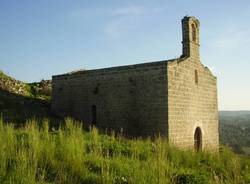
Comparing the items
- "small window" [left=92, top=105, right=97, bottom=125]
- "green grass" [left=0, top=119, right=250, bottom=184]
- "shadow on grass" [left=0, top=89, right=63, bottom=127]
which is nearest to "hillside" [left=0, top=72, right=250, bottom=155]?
"shadow on grass" [left=0, top=89, right=63, bottom=127]

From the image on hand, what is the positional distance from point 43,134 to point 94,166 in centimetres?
205

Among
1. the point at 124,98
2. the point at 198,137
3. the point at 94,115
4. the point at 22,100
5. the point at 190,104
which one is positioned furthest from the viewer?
the point at 22,100

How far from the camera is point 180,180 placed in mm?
7707

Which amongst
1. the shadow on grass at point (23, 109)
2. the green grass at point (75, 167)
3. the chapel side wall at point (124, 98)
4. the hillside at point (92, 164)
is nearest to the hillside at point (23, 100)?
the shadow on grass at point (23, 109)

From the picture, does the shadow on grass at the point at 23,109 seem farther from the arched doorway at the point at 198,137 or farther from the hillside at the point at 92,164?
the arched doorway at the point at 198,137

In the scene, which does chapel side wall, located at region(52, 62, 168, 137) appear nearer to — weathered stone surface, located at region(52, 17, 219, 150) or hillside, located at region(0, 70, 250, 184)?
weathered stone surface, located at region(52, 17, 219, 150)

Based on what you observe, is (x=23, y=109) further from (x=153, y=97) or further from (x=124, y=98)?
(x=153, y=97)

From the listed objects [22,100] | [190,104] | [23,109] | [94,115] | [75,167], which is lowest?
[75,167]

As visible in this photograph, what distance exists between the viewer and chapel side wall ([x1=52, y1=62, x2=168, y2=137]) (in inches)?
575

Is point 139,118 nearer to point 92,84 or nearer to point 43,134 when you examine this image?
point 92,84

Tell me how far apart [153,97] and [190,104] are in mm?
2427

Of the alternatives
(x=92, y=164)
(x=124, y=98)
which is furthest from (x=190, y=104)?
(x=92, y=164)

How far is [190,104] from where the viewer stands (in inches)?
640

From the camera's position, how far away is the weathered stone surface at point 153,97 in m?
14.6
